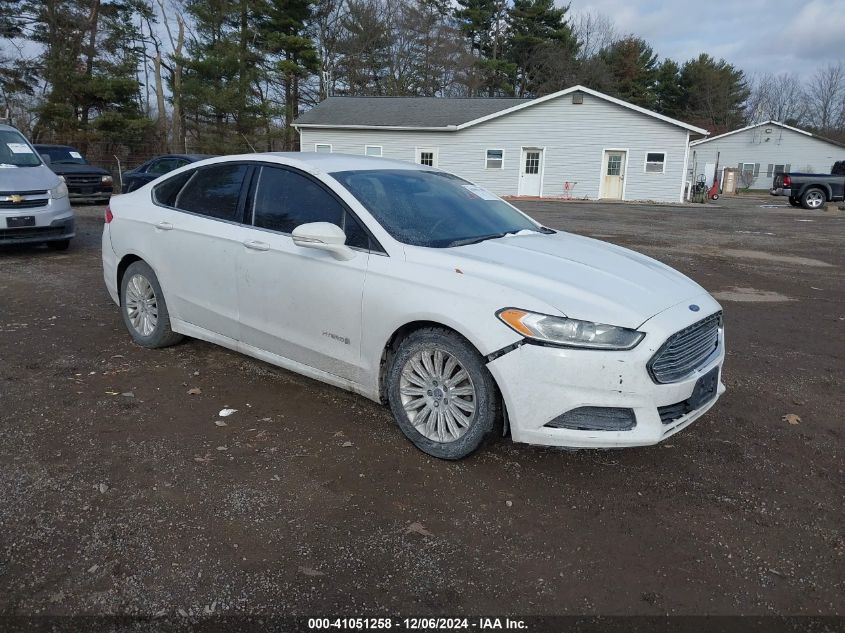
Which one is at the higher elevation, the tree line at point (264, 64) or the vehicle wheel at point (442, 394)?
the tree line at point (264, 64)

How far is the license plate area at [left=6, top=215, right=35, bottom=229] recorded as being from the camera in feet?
29.0

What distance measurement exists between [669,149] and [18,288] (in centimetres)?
2700

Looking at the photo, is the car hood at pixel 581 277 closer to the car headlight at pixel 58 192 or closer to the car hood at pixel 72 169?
the car headlight at pixel 58 192

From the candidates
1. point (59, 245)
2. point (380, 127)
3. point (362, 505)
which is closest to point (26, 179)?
point (59, 245)

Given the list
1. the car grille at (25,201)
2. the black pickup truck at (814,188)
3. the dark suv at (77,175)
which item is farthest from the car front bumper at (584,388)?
the black pickup truck at (814,188)

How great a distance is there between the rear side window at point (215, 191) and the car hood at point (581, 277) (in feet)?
6.09

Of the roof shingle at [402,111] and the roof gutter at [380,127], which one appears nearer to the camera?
the roof gutter at [380,127]

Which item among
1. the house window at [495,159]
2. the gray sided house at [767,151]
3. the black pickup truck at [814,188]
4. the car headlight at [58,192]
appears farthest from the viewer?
the gray sided house at [767,151]

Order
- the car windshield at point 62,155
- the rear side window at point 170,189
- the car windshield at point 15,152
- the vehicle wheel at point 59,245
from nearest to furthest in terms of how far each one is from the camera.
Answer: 1. the rear side window at point 170,189
2. the car windshield at point 15,152
3. the vehicle wheel at point 59,245
4. the car windshield at point 62,155

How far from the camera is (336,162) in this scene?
4.35 meters

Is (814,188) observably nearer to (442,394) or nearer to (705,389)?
(705,389)

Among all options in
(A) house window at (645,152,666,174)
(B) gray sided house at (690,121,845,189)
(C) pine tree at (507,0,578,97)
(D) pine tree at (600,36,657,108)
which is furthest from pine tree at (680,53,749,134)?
(A) house window at (645,152,666,174)

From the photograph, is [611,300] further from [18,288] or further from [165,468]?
[18,288]

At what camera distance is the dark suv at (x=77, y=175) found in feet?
57.9
